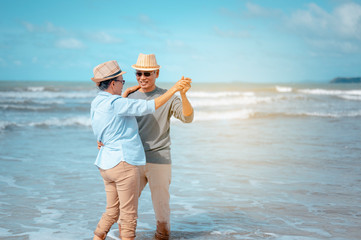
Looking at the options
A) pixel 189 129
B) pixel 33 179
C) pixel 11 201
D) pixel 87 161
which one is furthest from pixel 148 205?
pixel 189 129

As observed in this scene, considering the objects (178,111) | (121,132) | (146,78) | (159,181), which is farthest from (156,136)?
(121,132)

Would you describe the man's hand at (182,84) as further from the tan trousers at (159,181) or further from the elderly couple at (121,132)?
the tan trousers at (159,181)

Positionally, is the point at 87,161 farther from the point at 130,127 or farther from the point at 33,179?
the point at 130,127

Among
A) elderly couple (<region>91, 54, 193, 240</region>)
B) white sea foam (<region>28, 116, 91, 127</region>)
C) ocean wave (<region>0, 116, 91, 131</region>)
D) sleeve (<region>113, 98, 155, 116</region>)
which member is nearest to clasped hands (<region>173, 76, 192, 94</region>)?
elderly couple (<region>91, 54, 193, 240</region>)

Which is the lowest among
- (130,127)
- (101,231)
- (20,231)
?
(20,231)

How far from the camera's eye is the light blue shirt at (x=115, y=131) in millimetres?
3329

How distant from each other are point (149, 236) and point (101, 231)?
3.43 ft

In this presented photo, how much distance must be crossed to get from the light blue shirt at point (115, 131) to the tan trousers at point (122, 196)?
7 centimetres

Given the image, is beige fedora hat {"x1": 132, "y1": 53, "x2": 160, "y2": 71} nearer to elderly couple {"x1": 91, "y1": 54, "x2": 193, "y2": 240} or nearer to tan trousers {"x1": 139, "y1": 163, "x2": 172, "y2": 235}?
elderly couple {"x1": 91, "y1": 54, "x2": 193, "y2": 240}

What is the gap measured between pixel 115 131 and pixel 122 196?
0.55 meters

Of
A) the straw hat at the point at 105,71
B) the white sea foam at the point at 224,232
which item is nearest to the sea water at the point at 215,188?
the white sea foam at the point at 224,232

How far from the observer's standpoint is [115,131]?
3379 mm

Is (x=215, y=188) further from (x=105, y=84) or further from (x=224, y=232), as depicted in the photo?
(x=105, y=84)

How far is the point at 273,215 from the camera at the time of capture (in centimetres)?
536
